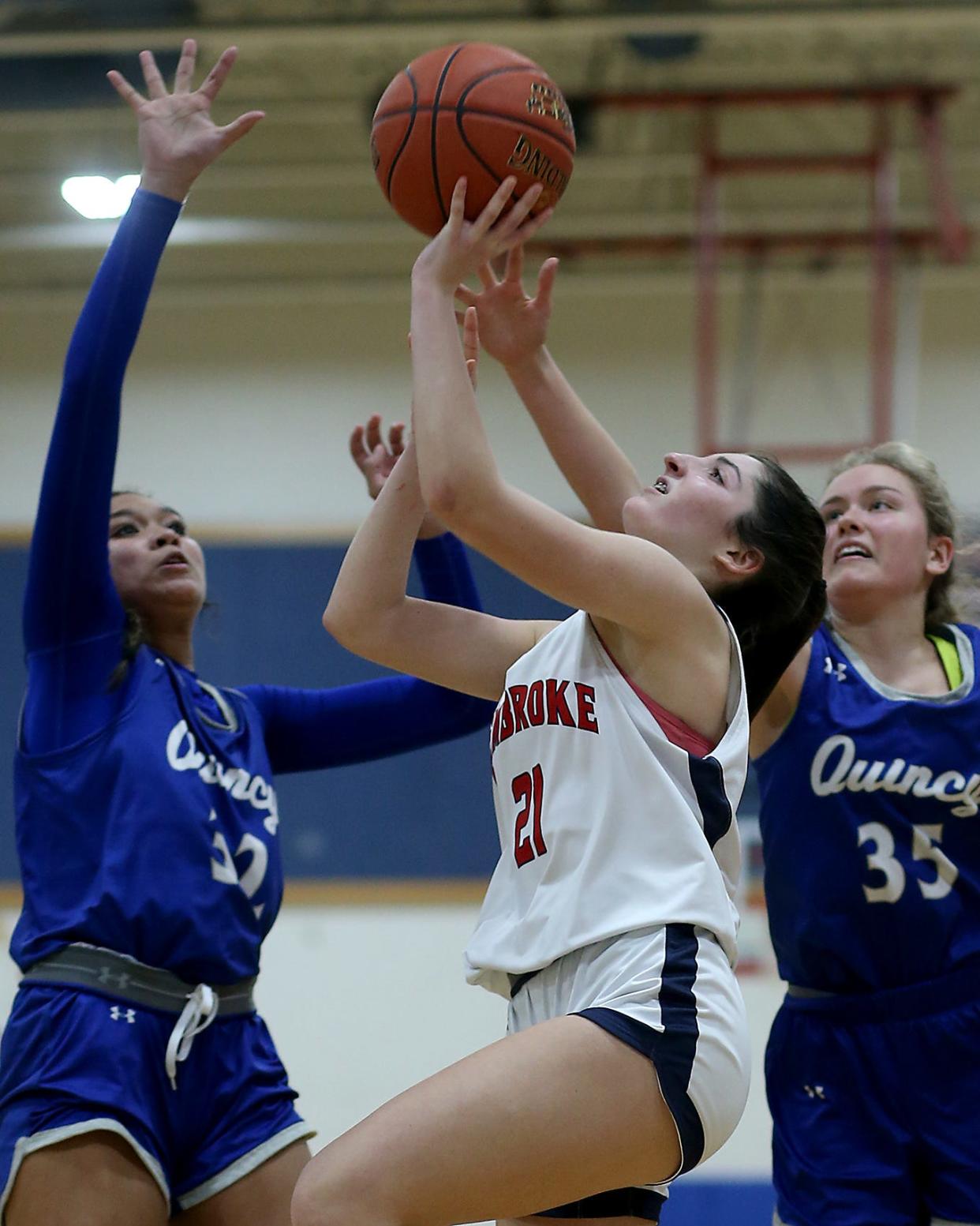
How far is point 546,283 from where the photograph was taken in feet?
8.84

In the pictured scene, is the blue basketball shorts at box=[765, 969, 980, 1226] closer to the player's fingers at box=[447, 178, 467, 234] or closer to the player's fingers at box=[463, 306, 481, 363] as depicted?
the player's fingers at box=[463, 306, 481, 363]

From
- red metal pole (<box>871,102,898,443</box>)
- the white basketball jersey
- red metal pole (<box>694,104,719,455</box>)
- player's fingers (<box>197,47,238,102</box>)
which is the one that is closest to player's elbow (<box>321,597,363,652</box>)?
the white basketball jersey

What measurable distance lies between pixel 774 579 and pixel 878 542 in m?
0.75

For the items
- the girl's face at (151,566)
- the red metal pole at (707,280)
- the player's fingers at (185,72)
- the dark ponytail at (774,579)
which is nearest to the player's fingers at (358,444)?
the girl's face at (151,566)

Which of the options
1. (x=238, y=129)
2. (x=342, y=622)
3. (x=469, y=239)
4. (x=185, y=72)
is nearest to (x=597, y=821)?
(x=342, y=622)

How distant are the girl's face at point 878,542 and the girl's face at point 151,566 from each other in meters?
1.34

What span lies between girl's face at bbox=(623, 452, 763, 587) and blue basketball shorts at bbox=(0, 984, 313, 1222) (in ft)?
4.06

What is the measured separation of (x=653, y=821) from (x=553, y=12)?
4.55 meters

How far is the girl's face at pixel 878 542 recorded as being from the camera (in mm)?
3018

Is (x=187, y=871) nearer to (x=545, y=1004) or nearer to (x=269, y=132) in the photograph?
(x=545, y=1004)

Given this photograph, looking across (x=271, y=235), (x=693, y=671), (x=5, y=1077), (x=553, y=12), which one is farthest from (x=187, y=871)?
(x=271, y=235)

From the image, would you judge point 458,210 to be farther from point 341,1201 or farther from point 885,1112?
point 885,1112

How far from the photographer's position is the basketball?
2.60 metres

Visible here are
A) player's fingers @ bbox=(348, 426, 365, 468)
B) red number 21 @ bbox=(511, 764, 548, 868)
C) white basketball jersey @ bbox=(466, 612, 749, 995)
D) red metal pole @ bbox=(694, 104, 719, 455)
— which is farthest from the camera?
red metal pole @ bbox=(694, 104, 719, 455)
